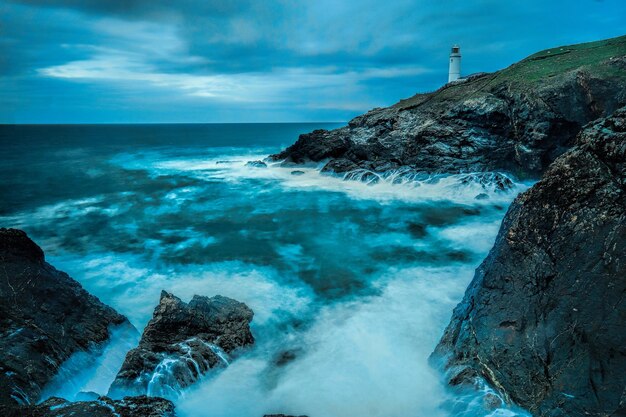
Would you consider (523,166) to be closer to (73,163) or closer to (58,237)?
(58,237)

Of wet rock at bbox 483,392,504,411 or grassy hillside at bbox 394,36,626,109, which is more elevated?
grassy hillside at bbox 394,36,626,109

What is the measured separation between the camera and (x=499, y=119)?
21750mm

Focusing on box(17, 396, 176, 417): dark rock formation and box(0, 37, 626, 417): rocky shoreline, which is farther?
box(0, 37, 626, 417): rocky shoreline

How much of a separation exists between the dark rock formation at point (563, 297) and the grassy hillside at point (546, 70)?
17599 mm

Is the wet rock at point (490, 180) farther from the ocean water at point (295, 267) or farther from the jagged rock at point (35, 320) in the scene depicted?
the jagged rock at point (35, 320)

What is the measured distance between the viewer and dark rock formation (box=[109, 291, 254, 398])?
626 centimetres

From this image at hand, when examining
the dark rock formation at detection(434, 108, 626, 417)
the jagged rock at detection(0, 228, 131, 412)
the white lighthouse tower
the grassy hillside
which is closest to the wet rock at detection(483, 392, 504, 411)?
the dark rock formation at detection(434, 108, 626, 417)

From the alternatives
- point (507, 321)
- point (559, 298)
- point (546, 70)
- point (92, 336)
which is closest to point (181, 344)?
point (92, 336)

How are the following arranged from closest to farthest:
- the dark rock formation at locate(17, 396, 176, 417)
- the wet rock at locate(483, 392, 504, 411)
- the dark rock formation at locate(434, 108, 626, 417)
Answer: the dark rock formation at locate(17, 396, 176, 417) → the dark rock formation at locate(434, 108, 626, 417) → the wet rock at locate(483, 392, 504, 411)

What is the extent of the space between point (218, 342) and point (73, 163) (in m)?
40.5

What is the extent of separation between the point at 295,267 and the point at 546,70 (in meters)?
18.8

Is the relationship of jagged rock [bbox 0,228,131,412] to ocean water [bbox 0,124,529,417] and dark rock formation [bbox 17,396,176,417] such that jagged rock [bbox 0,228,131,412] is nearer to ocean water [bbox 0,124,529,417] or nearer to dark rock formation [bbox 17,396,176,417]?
ocean water [bbox 0,124,529,417]

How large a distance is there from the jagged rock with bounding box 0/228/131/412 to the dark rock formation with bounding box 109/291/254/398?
1.03m

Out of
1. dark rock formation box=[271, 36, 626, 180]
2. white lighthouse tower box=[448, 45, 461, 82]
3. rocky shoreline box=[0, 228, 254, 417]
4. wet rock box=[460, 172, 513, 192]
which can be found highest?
white lighthouse tower box=[448, 45, 461, 82]
